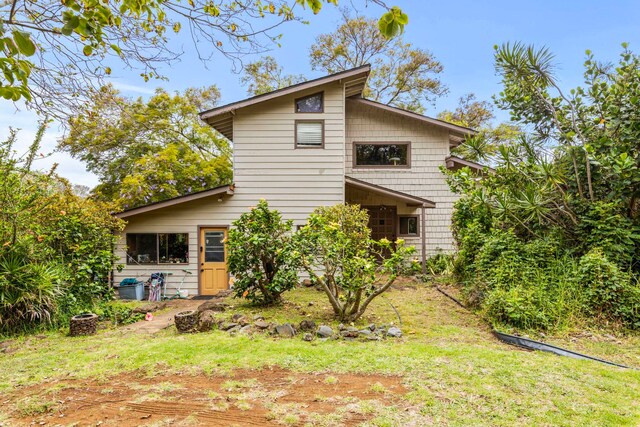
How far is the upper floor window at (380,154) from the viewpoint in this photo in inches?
503

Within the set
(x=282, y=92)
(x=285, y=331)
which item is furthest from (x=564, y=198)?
(x=282, y=92)

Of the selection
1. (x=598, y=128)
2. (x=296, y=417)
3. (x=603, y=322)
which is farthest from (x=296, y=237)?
(x=598, y=128)

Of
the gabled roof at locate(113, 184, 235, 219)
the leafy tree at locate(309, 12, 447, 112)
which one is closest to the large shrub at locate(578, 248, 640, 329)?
the gabled roof at locate(113, 184, 235, 219)

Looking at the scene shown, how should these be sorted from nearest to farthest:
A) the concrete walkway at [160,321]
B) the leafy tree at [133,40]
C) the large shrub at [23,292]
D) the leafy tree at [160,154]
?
the leafy tree at [133,40] < the large shrub at [23,292] < the concrete walkway at [160,321] < the leafy tree at [160,154]

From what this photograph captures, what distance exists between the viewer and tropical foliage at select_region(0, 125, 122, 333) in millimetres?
6426

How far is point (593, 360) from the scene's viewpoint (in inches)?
182

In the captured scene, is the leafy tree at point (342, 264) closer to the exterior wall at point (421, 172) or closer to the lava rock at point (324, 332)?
the lava rock at point (324, 332)

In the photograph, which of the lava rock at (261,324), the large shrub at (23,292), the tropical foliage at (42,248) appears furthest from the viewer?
the tropical foliage at (42,248)

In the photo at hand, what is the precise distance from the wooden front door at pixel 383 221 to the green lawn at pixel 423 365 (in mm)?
6011

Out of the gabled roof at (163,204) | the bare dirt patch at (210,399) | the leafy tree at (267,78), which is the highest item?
the leafy tree at (267,78)

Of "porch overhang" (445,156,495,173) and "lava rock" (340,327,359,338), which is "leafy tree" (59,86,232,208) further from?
"lava rock" (340,327,359,338)

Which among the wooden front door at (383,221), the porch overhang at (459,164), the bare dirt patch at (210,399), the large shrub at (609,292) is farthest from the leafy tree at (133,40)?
the porch overhang at (459,164)

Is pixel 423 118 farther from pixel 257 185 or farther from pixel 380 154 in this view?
pixel 257 185

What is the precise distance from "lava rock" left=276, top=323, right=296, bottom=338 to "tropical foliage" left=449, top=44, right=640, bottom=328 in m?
3.70
